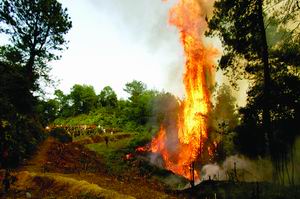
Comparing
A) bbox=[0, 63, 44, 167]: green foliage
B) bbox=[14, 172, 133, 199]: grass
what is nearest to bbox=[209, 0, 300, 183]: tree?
bbox=[14, 172, 133, 199]: grass

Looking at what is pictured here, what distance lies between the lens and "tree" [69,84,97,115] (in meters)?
80.7

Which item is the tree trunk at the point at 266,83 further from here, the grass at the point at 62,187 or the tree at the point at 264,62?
the grass at the point at 62,187

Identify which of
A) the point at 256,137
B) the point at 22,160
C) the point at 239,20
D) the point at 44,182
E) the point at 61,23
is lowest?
the point at 44,182

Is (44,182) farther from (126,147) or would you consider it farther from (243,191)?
(126,147)

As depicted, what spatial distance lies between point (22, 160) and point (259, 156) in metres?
19.4

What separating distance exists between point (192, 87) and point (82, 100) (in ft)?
156

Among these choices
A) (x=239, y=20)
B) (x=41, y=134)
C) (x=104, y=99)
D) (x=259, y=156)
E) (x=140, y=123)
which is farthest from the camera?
(x=104, y=99)

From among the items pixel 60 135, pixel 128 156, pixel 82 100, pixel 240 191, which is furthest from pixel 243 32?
pixel 82 100

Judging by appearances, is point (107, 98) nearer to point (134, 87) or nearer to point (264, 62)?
point (134, 87)

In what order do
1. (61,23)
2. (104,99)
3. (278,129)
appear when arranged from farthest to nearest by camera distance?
(104,99)
(61,23)
(278,129)

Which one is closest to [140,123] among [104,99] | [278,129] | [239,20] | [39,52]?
[104,99]

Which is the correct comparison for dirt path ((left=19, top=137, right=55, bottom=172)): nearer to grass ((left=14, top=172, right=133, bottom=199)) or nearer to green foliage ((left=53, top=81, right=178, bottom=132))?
grass ((left=14, top=172, right=133, bottom=199))

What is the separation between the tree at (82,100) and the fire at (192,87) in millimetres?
43173

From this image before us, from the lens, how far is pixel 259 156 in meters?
27.6
